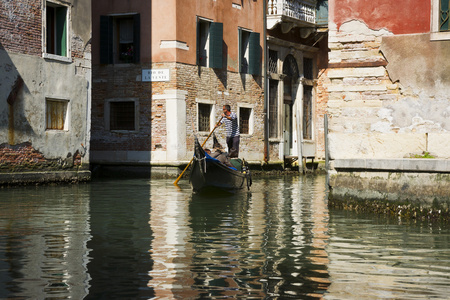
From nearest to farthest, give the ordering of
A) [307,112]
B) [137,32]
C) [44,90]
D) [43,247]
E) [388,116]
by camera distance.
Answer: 1. [43,247]
2. [388,116]
3. [44,90]
4. [137,32]
5. [307,112]

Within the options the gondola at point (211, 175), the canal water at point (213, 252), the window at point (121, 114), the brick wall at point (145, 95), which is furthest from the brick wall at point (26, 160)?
the gondola at point (211, 175)

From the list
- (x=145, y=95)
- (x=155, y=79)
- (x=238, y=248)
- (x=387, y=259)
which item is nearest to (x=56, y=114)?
(x=145, y=95)

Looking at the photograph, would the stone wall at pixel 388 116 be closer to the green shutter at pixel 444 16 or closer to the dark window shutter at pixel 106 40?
the green shutter at pixel 444 16

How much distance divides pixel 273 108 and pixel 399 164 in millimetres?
13776

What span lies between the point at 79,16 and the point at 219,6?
4.96m

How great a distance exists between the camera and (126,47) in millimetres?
18750

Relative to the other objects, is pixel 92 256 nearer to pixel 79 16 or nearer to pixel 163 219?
pixel 163 219

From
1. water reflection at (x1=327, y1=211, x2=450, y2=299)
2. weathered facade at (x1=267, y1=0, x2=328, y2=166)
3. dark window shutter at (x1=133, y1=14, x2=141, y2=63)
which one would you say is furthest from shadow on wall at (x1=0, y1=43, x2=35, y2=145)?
weathered facade at (x1=267, y1=0, x2=328, y2=166)

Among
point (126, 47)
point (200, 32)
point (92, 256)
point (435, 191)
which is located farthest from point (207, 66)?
point (92, 256)

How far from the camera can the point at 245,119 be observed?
2106 cm

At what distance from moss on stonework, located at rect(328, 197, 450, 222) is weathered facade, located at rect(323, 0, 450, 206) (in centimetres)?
7

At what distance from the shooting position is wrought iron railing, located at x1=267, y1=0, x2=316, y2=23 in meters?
21.7

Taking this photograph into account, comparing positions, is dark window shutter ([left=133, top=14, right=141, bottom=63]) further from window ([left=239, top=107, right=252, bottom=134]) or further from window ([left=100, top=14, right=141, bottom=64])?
window ([left=239, top=107, right=252, bottom=134])

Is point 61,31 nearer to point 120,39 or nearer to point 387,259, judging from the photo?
point 120,39
